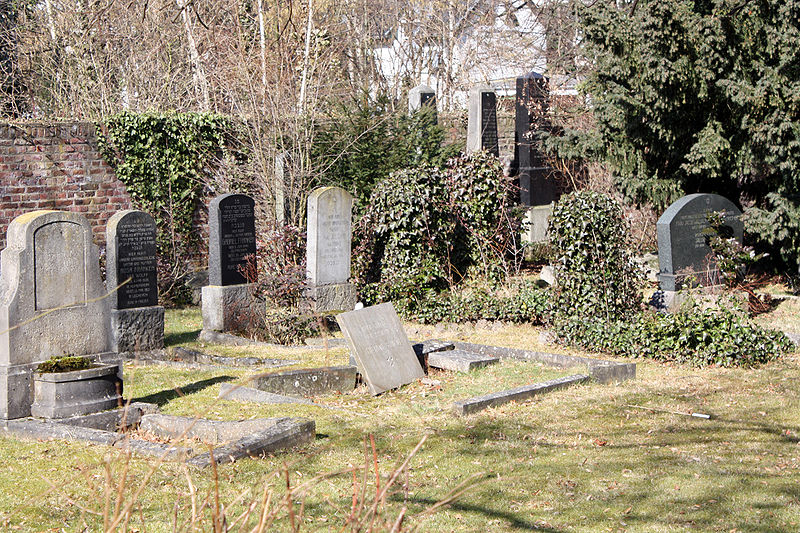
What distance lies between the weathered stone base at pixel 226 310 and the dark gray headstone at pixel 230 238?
14 centimetres

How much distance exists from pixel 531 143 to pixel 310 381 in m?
10.9

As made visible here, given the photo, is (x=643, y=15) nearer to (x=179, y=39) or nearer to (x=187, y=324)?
(x=187, y=324)

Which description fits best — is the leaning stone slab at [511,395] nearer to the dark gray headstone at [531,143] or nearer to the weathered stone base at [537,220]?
the weathered stone base at [537,220]

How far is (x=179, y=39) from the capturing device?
23234mm

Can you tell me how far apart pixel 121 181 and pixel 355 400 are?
8.95 meters

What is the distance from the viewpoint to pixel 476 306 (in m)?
12.5

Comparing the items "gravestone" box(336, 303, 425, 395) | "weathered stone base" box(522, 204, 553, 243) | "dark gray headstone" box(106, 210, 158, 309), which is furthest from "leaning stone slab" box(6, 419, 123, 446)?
"weathered stone base" box(522, 204, 553, 243)

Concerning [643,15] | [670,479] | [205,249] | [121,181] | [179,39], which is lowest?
[670,479]

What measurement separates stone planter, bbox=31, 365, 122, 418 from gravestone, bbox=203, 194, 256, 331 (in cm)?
462

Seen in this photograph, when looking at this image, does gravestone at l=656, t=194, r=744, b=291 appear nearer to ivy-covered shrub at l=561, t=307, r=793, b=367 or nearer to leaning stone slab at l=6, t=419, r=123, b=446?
ivy-covered shrub at l=561, t=307, r=793, b=367

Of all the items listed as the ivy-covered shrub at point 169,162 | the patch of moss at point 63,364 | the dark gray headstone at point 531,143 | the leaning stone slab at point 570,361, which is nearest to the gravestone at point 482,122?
the dark gray headstone at point 531,143

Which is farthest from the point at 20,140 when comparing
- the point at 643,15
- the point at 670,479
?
the point at 670,479

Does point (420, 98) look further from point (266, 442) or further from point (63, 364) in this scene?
point (266, 442)

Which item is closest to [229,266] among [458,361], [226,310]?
[226,310]
